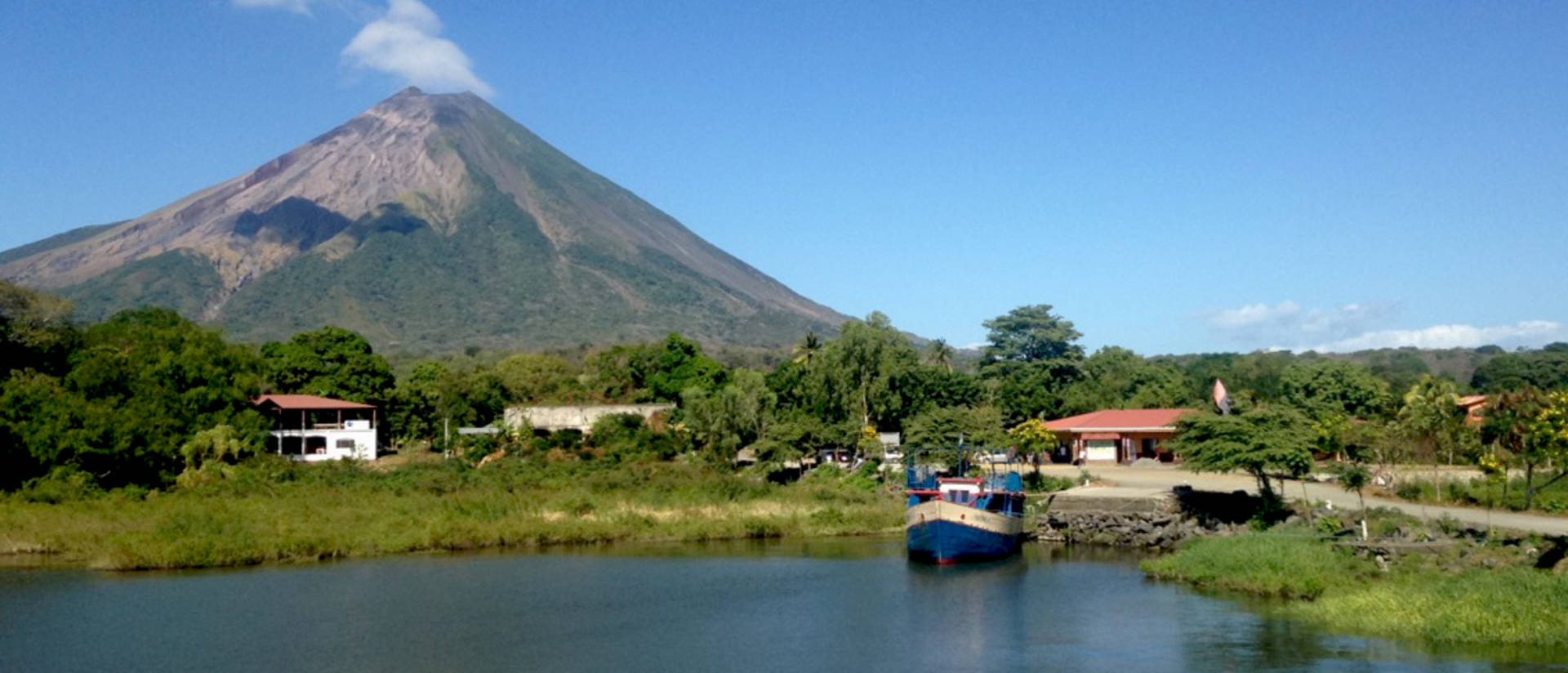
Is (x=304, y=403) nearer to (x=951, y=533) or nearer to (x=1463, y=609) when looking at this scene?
(x=951, y=533)

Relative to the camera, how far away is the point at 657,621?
26.4 meters

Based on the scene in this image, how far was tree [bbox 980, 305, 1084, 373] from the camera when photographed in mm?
86688

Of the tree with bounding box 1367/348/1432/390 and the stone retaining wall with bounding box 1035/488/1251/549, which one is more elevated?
the tree with bounding box 1367/348/1432/390

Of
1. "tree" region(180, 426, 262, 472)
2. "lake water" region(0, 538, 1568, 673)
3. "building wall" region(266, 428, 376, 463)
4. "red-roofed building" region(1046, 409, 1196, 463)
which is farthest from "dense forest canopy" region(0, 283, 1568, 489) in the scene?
"lake water" region(0, 538, 1568, 673)

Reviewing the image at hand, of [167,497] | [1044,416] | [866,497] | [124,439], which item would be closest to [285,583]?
[167,497]

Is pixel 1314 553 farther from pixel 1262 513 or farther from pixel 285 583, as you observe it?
pixel 285 583

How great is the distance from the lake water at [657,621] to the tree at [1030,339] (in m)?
52.1

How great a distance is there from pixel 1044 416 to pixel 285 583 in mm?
44946

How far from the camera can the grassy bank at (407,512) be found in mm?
35750

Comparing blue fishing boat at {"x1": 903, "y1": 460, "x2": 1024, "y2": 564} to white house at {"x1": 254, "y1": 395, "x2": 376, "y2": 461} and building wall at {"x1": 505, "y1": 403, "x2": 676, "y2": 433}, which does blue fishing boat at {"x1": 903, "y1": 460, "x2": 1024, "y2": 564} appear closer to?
building wall at {"x1": 505, "y1": 403, "x2": 676, "y2": 433}

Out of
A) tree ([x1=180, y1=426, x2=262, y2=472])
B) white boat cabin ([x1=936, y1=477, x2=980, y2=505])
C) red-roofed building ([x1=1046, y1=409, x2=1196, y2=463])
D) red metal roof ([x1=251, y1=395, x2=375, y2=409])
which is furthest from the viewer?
red metal roof ([x1=251, y1=395, x2=375, y2=409])

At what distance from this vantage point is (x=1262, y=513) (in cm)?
3491

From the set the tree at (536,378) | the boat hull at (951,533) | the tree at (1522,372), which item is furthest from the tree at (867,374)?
the tree at (1522,372)

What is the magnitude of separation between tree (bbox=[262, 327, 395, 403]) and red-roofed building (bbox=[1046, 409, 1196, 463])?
3500cm
